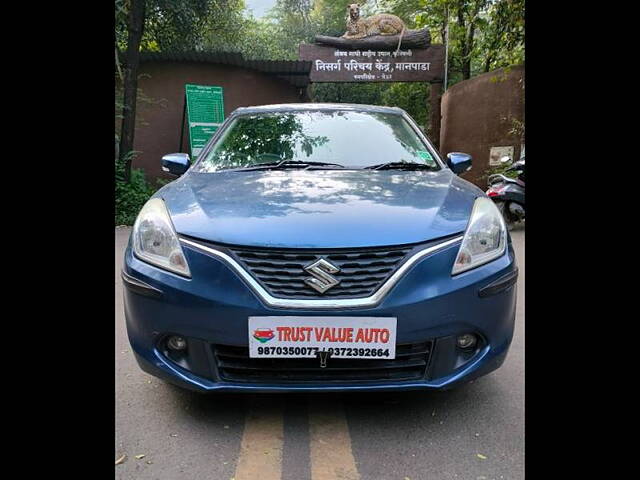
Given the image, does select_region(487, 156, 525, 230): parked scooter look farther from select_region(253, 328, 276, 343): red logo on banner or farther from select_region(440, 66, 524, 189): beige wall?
select_region(253, 328, 276, 343): red logo on banner

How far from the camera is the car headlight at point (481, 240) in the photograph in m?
1.98

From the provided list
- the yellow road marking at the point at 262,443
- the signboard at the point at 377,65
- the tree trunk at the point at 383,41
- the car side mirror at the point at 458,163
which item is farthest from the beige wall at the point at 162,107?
the yellow road marking at the point at 262,443

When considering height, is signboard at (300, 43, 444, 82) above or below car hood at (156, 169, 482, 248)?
above

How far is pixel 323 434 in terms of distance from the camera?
2090 millimetres

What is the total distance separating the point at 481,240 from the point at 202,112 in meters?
9.34

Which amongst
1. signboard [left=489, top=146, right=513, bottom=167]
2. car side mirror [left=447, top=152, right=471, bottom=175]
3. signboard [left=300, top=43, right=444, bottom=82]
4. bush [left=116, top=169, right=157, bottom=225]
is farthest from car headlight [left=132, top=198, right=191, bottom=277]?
signboard [left=300, top=43, right=444, bottom=82]

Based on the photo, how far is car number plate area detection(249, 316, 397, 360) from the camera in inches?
72.5

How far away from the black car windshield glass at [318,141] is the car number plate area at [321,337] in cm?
120

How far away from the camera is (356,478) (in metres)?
1.80

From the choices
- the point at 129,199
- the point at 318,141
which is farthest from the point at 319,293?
the point at 129,199

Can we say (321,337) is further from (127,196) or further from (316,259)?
(127,196)

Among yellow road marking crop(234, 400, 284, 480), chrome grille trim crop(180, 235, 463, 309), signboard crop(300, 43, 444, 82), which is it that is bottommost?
yellow road marking crop(234, 400, 284, 480)
